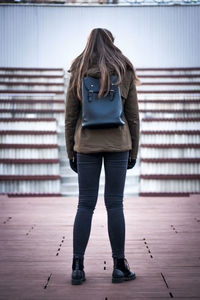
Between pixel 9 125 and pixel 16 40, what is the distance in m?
5.99

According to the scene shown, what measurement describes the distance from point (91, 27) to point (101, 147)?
400 inches

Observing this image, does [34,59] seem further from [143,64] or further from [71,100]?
[71,100]

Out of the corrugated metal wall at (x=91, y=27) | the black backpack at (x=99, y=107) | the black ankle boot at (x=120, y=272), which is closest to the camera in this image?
the black backpack at (x=99, y=107)

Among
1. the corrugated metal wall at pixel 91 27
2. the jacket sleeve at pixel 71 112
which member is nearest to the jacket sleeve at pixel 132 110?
the jacket sleeve at pixel 71 112

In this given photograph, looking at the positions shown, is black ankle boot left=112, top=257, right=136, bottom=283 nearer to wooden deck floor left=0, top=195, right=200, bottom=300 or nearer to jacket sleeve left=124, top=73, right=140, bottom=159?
wooden deck floor left=0, top=195, right=200, bottom=300

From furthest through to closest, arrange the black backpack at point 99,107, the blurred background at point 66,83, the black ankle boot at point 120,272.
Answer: the blurred background at point 66,83 → the black ankle boot at point 120,272 → the black backpack at point 99,107

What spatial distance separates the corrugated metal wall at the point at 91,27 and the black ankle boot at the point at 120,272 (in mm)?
9954

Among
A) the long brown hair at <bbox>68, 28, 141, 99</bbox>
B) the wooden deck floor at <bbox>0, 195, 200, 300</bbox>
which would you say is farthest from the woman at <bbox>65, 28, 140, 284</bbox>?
the wooden deck floor at <bbox>0, 195, 200, 300</bbox>

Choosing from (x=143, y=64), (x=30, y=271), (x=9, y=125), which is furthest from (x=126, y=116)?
(x=143, y=64)

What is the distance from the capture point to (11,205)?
4.16m

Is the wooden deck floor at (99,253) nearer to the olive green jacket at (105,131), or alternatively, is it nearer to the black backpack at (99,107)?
the olive green jacket at (105,131)

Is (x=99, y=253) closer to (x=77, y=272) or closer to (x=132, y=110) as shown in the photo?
(x=77, y=272)

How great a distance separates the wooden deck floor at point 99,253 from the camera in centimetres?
184

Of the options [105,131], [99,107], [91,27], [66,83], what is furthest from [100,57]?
[91,27]
